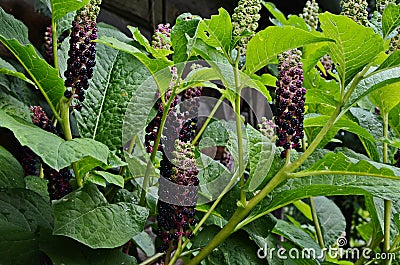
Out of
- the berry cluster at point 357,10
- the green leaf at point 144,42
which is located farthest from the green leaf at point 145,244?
the berry cluster at point 357,10

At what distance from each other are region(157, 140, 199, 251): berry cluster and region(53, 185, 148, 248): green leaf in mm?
29

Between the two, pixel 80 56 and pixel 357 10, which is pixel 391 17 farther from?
pixel 80 56

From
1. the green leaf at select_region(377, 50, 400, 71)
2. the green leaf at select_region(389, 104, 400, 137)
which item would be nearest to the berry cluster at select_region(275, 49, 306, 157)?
the green leaf at select_region(377, 50, 400, 71)

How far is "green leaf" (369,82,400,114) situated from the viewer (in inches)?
31.6

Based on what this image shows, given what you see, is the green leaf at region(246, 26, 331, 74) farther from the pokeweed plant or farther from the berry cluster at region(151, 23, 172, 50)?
the berry cluster at region(151, 23, 172, 50)

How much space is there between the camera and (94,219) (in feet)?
1.93

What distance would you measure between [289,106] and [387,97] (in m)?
0.29

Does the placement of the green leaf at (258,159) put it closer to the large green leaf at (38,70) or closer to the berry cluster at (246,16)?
the berry cluster at (246,16)

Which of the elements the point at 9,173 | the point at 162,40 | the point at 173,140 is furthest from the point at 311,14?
the point at 9,173

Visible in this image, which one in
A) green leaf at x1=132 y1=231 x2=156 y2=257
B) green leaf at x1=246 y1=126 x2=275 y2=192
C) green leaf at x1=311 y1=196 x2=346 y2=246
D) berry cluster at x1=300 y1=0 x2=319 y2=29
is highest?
berry cluster at x1=300 y1=0 x2=319 y2=29

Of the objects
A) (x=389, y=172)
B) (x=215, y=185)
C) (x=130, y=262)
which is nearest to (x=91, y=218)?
(x=130, y=262)

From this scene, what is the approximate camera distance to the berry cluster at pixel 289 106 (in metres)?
0.61

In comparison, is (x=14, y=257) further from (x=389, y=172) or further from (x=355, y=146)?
(x=355, y=146)

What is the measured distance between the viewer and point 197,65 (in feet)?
2.27
